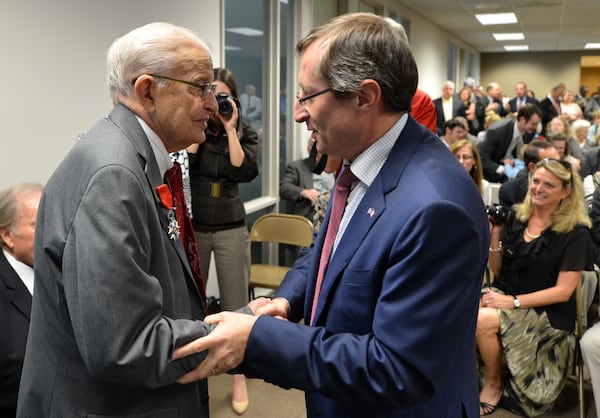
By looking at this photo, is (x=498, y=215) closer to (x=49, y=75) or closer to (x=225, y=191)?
(x=225, y=191)

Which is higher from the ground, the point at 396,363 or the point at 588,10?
the point at 588,10

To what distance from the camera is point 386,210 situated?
1105 mm

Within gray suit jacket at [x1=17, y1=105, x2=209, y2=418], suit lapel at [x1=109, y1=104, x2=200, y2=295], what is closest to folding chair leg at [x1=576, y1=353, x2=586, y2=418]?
gray suit jacket at [x1=17, y1=105, x2=209, y2=418]

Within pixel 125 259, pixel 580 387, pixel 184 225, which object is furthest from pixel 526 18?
pixel 125 259

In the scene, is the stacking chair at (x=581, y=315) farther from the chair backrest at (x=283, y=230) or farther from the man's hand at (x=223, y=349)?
the man's hand at (x=223, y=349)

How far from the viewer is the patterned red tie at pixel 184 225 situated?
4.35 ft

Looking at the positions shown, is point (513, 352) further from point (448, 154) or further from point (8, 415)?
point (8, 415)

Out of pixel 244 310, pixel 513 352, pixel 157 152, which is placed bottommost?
pixel 513 352

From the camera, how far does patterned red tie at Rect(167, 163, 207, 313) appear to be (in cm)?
133

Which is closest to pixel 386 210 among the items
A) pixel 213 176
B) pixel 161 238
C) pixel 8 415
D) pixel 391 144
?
pixel 391 144

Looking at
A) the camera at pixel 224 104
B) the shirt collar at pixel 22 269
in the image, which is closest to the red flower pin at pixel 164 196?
the shirt collar at pixel 22 269

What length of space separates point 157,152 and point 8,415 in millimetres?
1119

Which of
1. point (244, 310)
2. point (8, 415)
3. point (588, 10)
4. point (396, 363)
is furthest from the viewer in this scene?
point (588, 10)

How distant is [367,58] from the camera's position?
1.12 metres
